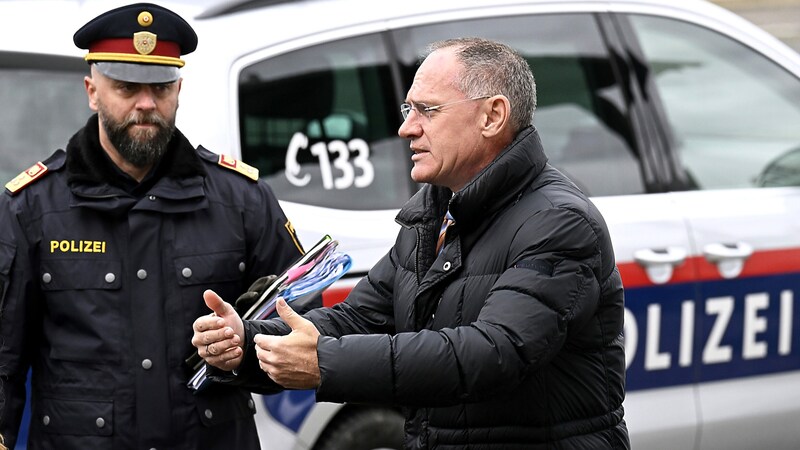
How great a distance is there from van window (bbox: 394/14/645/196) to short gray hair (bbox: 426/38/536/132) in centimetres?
196

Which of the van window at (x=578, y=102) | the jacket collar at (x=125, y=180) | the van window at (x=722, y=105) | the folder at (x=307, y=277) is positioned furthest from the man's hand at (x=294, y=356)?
the van window at (x=722, y=105)

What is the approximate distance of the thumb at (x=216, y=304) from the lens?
123 inches

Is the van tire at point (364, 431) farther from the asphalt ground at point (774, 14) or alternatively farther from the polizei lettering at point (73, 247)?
the asphalt ground at point (774, 14)

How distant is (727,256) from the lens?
5223 mm

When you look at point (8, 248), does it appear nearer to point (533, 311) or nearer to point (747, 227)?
point (533, 311)

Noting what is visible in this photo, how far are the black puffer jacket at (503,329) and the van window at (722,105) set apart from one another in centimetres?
233

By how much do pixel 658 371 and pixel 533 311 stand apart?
7.82ft

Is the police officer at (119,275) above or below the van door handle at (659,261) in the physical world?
above

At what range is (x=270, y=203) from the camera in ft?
12.5

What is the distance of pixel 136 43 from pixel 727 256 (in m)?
2.41

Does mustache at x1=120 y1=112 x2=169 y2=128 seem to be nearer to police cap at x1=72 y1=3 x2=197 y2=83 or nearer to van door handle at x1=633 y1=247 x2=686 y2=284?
police cap at x1=72 y1=3 x2=197 y2=83

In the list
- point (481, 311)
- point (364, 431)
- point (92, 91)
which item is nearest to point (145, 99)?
point (92, 91)

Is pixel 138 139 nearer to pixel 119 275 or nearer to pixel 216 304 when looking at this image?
pixel 119 275

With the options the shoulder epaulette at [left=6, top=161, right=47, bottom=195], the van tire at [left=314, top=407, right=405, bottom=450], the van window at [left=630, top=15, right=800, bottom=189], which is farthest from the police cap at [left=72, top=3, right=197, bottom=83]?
the van window at [left=630, top=15, right=800, bottom=189]
